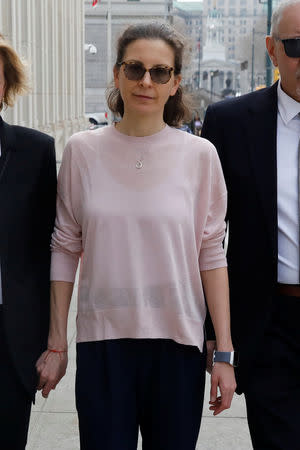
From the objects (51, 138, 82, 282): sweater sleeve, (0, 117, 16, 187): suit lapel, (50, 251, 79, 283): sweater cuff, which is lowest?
(50, 251, 79, 283): sweater cuff

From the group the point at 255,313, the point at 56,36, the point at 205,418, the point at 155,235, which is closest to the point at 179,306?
the point at 155,235

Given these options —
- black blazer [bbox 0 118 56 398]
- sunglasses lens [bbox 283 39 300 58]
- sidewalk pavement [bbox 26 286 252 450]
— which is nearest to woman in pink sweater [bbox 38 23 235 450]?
black blazer [bbox 0 118 56 398]

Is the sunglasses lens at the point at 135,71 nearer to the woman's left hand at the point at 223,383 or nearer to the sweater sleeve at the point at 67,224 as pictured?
the sweater sleeve at the point at 67,224

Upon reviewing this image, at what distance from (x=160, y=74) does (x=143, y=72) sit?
0.21ft

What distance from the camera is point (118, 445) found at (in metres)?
2.99

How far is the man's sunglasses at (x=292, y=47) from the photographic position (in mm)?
3295

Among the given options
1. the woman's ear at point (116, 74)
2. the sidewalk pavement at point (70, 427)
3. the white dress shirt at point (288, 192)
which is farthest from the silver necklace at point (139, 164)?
the sidewalk pavement at point (70, 427)

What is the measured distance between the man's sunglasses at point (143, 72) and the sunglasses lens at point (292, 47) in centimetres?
57

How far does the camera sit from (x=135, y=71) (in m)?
3.04

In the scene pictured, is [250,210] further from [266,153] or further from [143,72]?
[143,72]

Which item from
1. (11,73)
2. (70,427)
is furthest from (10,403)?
(70,427)

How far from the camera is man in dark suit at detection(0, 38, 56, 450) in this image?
311 cm

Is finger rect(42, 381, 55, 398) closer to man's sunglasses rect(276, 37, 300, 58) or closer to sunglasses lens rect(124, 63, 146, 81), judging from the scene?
sunglasses lens rect(124, 63, 146, 81)

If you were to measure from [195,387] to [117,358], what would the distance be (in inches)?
12.5
